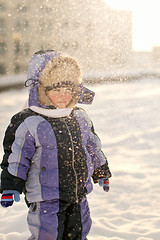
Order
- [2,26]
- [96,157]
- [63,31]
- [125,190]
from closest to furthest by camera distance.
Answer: [96,157]
[125,190]
[2,26]
[63,31]

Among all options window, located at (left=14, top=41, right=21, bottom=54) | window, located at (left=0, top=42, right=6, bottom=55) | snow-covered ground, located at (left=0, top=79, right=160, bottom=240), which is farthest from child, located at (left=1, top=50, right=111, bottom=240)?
window, located at (left=14, top=41, right=21, bottom=54)

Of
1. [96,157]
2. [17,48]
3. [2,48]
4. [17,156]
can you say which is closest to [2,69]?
[2,48]

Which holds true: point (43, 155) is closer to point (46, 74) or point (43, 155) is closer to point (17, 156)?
point (17, 156)

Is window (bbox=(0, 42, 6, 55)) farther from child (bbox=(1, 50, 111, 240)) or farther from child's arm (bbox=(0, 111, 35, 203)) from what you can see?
child's arm (bbox=(0, 111, 35, 203))

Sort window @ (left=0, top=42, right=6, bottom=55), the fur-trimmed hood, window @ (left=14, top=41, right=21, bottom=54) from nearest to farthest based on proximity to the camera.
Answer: the fur-trimmed hood < window @ (left=0, top=42, right=6, bottom=55) < window @ (left=14, top=41, right=21, bottom=54)

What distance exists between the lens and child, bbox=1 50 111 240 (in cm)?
179

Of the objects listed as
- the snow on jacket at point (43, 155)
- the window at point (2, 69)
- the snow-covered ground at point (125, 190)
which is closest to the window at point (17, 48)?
the window at point (2, 69)

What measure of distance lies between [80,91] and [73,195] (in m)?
0.59

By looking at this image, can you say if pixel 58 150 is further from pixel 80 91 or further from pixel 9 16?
pixel 9 16

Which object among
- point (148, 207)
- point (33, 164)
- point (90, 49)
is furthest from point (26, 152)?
point (90, 49)

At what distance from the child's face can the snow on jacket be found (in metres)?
0.07

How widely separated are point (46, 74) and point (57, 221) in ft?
2.58

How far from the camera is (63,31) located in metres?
44.3

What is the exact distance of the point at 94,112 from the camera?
33.1ft
